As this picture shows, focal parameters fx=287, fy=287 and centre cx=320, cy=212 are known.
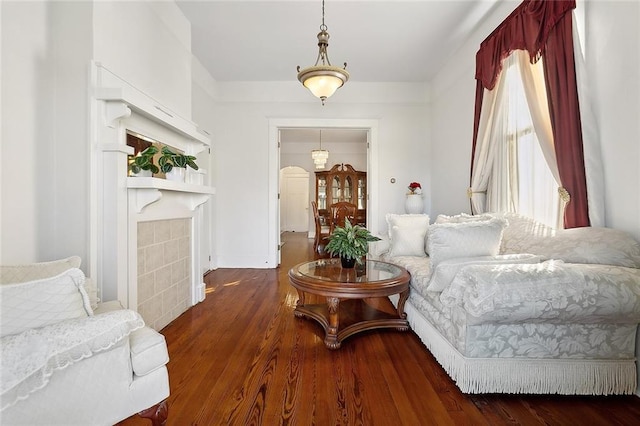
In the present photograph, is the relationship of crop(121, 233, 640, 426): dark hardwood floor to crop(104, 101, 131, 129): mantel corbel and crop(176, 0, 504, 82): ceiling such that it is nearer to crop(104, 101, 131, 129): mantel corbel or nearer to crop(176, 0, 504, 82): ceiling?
crop(104, 101, 131, 129): mantel corbel

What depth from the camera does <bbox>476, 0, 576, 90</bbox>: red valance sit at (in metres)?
2.05

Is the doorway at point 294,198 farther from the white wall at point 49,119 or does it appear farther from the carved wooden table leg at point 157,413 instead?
the carved wooden table leg at point 157,413

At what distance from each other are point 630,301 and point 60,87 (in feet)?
10.9

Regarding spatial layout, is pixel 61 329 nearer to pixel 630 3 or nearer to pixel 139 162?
pixel 139 162

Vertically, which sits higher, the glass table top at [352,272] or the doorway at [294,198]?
the doorway at [294,198]

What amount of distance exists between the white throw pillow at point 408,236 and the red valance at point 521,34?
1.52 meters

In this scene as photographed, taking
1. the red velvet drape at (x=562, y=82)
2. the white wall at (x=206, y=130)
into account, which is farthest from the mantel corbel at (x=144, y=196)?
the red velvet drape at (x=562, y=82)

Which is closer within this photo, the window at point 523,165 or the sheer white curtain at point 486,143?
the window at point 523,165

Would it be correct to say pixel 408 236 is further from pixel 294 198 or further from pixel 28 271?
pixel 294 198

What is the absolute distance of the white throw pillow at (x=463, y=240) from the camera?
6.58 feet

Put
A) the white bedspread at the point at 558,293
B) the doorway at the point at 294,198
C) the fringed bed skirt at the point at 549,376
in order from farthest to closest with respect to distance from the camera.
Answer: the doorway at the point at 294,198 < the fringed bed skirt at the point at 549,376 < the white bedspread at the point at 558,293

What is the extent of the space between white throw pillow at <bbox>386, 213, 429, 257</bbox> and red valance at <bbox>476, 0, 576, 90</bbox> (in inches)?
59.8

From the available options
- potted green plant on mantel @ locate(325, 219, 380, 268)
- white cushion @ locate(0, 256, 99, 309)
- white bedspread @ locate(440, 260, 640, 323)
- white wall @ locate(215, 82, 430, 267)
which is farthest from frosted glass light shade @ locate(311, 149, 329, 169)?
white cushion @ locate(0, 256, 99, 309)

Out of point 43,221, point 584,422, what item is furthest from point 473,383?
point 43,221
